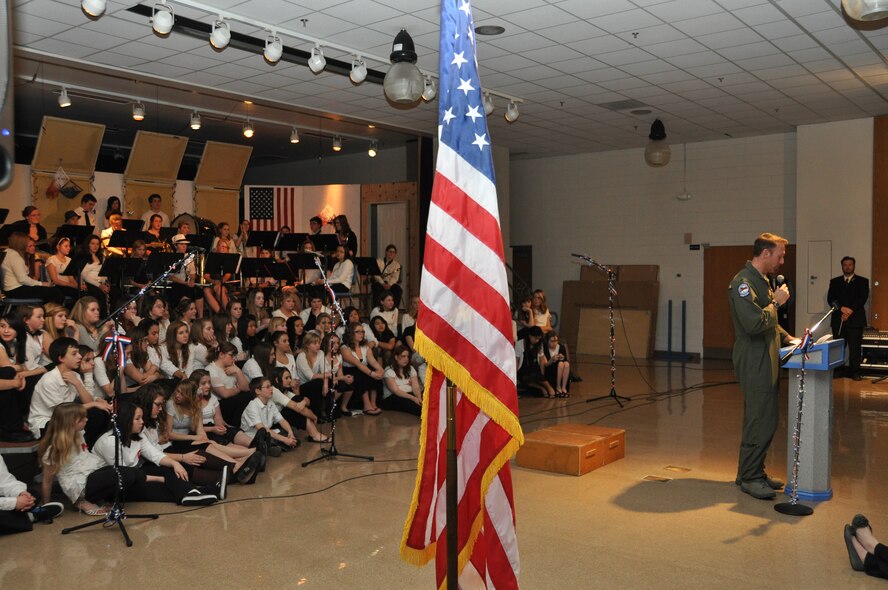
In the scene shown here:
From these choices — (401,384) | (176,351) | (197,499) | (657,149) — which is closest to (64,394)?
(197,499)

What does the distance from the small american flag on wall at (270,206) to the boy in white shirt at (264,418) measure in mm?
9087

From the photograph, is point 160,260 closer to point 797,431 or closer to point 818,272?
point 797,431

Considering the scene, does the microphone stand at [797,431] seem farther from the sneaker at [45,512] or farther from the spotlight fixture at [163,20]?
the spotlight fixture at [163,20]

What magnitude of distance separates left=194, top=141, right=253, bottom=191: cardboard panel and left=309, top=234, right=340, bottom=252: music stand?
3.38 meters

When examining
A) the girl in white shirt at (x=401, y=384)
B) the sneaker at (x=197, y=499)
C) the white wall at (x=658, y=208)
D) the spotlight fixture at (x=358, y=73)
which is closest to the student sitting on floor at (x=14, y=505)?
the sneaker at (x=197, y=499)

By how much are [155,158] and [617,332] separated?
9.50 m

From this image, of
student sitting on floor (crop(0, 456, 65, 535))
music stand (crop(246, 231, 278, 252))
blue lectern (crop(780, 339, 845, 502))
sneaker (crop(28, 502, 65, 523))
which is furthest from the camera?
music stand (crop(246, 231, 278, 252))

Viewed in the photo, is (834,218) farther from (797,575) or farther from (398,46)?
(797,575)

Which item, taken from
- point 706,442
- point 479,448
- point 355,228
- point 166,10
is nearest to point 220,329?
point 166,10

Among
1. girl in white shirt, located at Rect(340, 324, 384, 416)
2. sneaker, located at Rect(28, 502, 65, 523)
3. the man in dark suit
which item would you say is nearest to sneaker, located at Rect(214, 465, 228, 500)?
sneaker, located at Rect(28, 502, 65, 523)

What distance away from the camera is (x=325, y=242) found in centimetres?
1308

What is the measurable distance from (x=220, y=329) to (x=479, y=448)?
635cm

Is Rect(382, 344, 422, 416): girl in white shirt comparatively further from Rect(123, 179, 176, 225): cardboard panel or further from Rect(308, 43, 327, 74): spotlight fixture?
Rect(123, 179, 176, 225): cardboard panel

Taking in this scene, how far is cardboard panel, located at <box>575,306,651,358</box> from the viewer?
1533 centimetres
